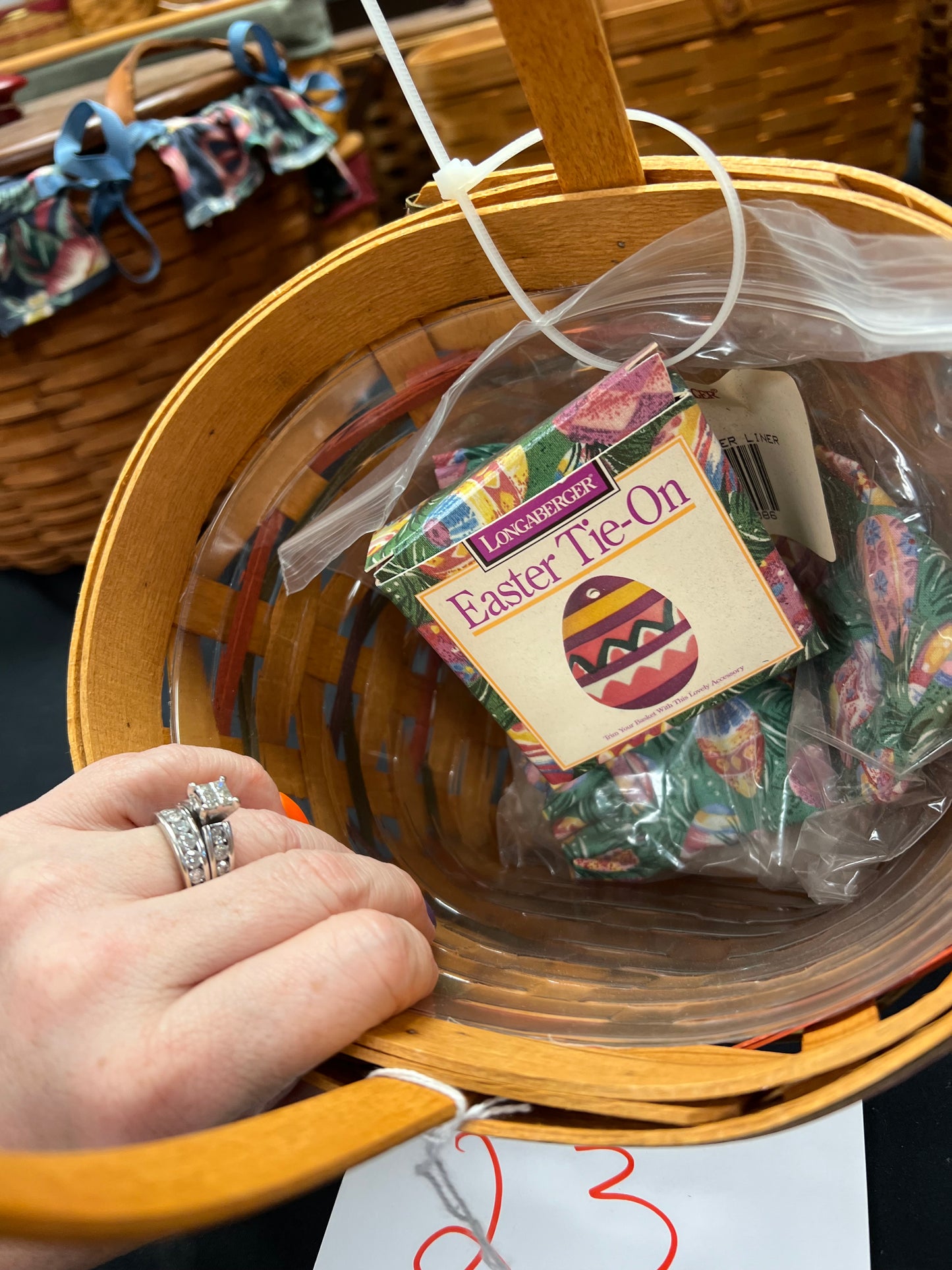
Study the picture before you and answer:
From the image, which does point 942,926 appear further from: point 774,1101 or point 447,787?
point 447,787

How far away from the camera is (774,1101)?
0.26m

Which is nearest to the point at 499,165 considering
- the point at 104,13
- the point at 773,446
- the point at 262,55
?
the point at 773,446

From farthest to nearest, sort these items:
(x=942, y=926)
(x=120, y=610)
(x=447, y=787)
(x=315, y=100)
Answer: (x=315, y=100) < (x=447, y=787) < (x=120, y=610) < (x=942, y=926)

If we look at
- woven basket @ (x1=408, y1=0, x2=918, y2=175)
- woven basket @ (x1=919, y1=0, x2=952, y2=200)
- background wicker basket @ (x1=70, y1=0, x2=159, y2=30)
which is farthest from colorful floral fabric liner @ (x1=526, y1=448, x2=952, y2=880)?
background wicker basket @ (x1=70, y1=0, x2=159, y2=30)

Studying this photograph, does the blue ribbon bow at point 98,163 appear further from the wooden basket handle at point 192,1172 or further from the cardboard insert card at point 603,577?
the wooden basket handle at point 192,1172

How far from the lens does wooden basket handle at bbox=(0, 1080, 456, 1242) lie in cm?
18

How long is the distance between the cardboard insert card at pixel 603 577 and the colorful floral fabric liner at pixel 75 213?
0.31 meters

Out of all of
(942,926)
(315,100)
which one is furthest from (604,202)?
(315,100)

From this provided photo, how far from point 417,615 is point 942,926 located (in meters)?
0.25

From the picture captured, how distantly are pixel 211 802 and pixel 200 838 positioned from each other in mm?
19

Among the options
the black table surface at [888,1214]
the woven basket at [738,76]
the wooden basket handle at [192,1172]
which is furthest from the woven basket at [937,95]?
the wooden basket handle at [192,1172]

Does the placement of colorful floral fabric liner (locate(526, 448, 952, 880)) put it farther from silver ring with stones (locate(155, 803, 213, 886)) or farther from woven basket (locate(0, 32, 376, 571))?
woven basket (locate(0, 32, 376, 571))

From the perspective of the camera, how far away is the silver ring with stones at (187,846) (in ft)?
1.01

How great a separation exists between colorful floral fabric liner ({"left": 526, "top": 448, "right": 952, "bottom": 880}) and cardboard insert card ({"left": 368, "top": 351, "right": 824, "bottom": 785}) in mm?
21
